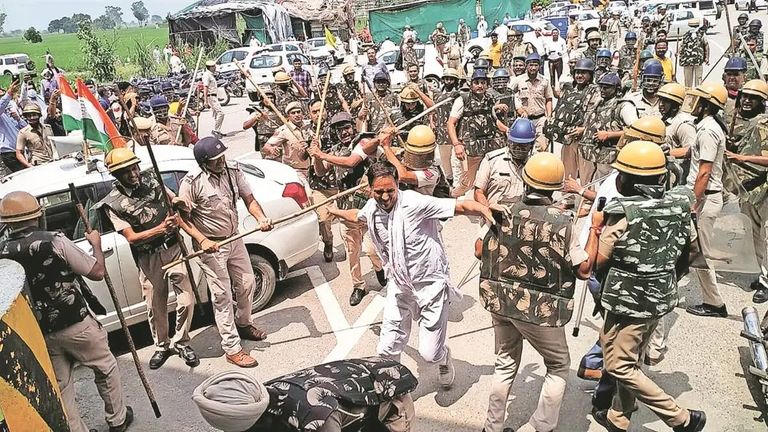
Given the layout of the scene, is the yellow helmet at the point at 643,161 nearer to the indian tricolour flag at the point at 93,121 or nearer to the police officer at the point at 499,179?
the police officer at the point at 499,179

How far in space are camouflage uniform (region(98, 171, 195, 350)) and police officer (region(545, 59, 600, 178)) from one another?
195 inches

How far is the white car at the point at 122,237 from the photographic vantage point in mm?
5230

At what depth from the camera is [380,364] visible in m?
3.06

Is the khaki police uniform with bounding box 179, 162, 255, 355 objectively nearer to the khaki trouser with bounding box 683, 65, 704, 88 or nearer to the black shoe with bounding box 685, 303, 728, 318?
the black shoe with bounding box 685, 303, 728, 318

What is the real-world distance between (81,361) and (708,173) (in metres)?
5.23

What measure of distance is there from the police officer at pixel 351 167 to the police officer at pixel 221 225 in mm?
1101

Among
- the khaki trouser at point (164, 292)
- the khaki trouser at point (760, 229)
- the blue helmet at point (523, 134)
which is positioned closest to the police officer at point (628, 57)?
the khaki trouser at point (760, 229)

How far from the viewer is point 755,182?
5578 mm

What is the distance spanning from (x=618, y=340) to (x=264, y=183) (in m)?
3.91

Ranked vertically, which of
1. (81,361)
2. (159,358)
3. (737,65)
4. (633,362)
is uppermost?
(737,65)

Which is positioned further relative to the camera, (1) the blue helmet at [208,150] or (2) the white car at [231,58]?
(2) the white car at [231,58]

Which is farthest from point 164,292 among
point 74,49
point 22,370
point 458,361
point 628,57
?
point 74,49

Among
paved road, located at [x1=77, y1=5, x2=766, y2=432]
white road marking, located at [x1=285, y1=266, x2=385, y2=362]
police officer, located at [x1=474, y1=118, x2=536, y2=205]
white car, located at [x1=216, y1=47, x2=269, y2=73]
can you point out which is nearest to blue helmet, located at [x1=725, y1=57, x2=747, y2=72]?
paved road, located at [x1=77, y1=5, x2=766, y2=432]

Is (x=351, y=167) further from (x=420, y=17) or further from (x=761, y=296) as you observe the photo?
(x=420, y=17)
